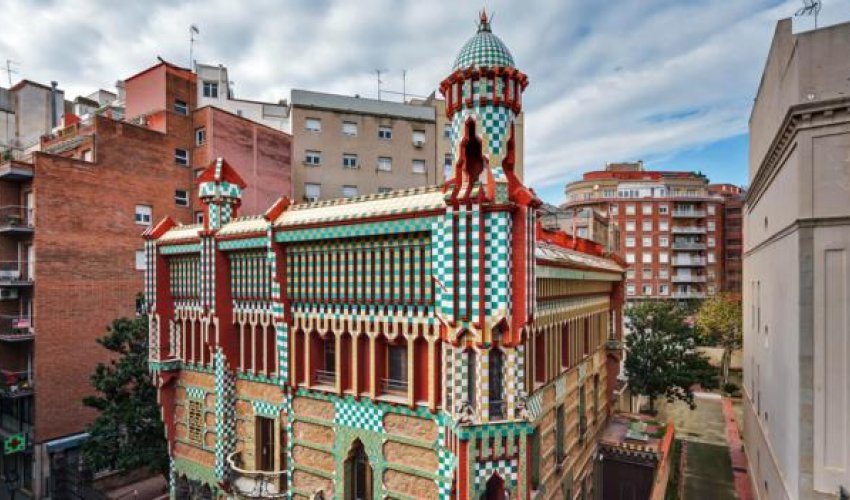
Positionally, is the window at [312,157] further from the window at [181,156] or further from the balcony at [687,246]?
the balcony at [687,246]

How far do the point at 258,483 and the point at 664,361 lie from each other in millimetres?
27117

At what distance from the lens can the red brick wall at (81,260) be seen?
71.1 feet

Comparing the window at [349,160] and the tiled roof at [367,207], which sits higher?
the window at [349,160]

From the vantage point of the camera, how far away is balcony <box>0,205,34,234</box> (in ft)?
72.2

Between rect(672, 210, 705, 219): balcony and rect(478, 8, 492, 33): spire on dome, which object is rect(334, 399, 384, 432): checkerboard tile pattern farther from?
rect(672, 210, 705, 219): balcony

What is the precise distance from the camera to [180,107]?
28.8m

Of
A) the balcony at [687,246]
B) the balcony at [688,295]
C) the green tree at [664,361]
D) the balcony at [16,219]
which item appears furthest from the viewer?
the balcony at [687,246]

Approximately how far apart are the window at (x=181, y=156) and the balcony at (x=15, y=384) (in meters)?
13.1

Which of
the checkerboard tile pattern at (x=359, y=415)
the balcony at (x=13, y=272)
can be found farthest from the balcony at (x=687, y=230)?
the balcony at (x=13, y=272)

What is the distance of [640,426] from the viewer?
2227 cm

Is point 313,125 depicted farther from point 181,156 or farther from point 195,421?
point 195,421

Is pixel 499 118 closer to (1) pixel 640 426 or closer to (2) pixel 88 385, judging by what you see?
(1) pixel 640 426

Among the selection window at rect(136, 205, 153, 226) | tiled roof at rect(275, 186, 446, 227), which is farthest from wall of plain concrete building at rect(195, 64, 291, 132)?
tiled roof at rect(275, 186, 446, 227)

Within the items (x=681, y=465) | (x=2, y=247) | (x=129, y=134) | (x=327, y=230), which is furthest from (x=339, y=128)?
(x=681, y=465)
